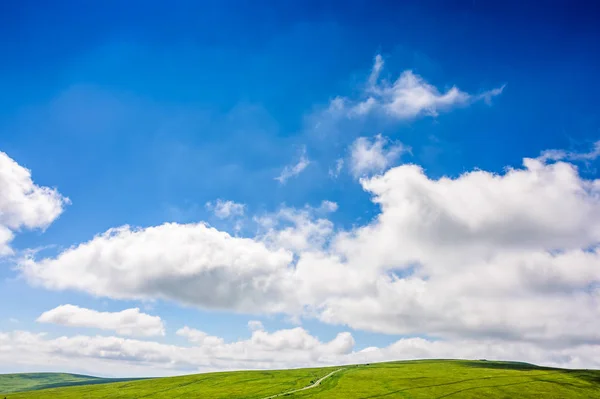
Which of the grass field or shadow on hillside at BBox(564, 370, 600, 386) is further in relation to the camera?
shadow on hillside at BBox(564, 370, 600, 386)

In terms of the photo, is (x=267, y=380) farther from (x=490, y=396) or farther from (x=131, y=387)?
(x=490, y=396)

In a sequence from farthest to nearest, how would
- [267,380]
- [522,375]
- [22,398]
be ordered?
[22,398]
[267,380]
[522,375]

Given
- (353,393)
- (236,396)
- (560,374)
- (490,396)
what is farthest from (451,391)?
(236,396)

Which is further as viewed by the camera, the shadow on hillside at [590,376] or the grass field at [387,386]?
the shadow on hillside at [590,376]

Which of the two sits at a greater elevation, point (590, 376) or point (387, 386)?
point (590, 376)

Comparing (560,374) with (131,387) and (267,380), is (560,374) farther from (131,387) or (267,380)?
(131,387)

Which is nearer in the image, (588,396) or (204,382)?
(588,396)

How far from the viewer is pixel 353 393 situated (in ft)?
389

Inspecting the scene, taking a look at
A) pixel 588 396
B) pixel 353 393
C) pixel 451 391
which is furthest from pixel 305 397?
pixel 588 396

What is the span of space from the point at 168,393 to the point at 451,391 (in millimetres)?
97461

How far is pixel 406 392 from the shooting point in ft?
393

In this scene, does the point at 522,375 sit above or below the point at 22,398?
above

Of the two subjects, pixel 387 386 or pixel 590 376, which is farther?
pixel 590 376

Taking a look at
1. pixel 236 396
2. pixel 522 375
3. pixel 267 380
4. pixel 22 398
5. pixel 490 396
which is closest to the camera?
pixel 490 396
